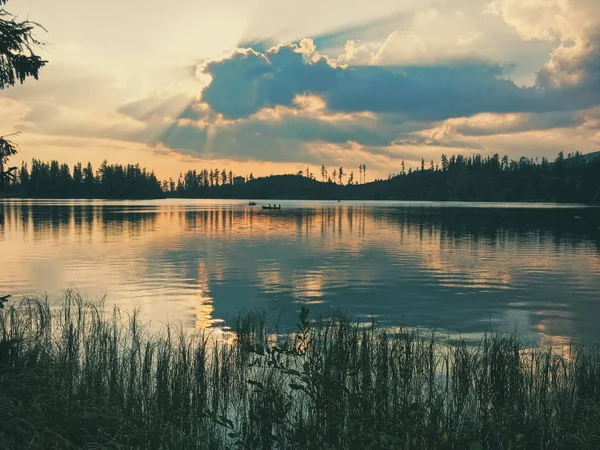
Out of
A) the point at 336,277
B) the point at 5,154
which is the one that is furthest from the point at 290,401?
the point at 336,277

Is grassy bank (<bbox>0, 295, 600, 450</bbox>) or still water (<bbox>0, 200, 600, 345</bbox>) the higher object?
grassy bank (<bbox>0, 295, 600, 450</bbox>)

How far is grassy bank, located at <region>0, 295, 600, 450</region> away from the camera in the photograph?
10633mm

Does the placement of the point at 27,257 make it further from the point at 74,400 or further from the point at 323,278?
the point at 74,400

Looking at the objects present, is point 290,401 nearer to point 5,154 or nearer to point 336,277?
point 5,154

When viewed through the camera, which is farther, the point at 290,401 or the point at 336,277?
the point at 336,277

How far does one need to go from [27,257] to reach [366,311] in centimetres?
3787

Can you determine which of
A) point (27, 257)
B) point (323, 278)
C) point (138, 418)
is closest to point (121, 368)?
point (138, 418)

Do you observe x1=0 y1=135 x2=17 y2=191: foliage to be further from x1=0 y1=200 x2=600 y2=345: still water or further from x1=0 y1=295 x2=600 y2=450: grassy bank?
x1=0 y1=200 x2=600 y2=345: still water

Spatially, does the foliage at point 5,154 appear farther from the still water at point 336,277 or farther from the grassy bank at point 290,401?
the still water at point 336,277

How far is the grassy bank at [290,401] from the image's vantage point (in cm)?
1063

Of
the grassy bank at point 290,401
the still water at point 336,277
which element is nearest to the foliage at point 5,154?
the grassy bank at point 290,401

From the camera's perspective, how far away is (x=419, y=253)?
193 ft

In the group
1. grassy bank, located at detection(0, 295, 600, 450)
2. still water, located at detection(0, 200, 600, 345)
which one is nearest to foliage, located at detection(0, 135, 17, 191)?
grassy bank, located at detection(0, 295, 600, 450)

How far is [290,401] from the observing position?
13836 mm
